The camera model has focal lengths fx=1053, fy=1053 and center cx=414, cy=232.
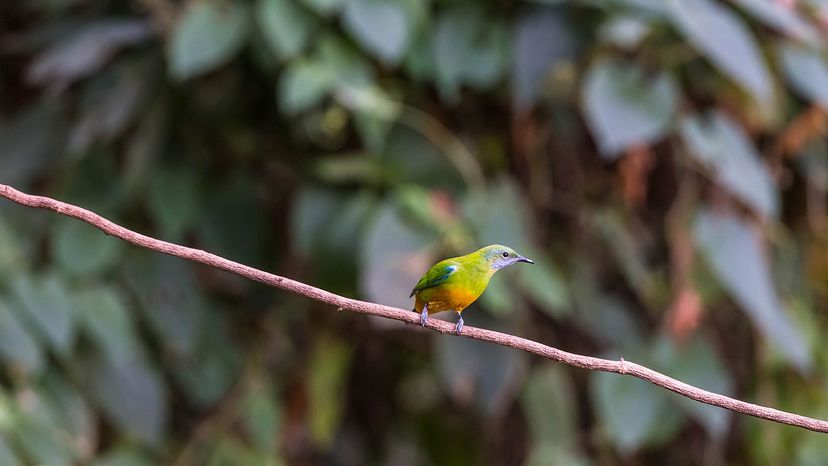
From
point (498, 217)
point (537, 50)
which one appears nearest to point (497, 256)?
point (498, 217)

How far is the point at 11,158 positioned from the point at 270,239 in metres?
0.78

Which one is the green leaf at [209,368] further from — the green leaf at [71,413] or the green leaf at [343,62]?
the green leaf at [343,62]

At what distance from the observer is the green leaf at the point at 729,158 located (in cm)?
290

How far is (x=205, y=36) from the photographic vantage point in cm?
274

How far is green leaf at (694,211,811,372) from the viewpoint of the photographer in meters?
2.89

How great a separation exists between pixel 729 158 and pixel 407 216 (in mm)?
941

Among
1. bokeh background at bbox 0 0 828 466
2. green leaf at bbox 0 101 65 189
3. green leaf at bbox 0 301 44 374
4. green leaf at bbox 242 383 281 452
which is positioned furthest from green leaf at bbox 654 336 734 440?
green leaf at bbox 0 101 65 189

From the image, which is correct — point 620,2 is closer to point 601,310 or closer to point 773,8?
point 773,8

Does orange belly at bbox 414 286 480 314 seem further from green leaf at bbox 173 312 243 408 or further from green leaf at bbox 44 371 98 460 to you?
green leaf at bbox 173 312 243 408

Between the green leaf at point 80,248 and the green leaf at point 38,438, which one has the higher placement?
the green leaf at point 80,248

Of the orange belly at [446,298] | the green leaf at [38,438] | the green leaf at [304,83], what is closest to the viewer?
the orange belly at [446,298]

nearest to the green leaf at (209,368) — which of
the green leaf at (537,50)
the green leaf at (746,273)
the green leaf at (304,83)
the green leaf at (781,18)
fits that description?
the green leaf at (304,83)

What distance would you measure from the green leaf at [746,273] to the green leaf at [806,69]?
450 mm

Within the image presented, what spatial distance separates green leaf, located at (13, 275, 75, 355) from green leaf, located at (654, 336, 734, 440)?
64.3 inches
